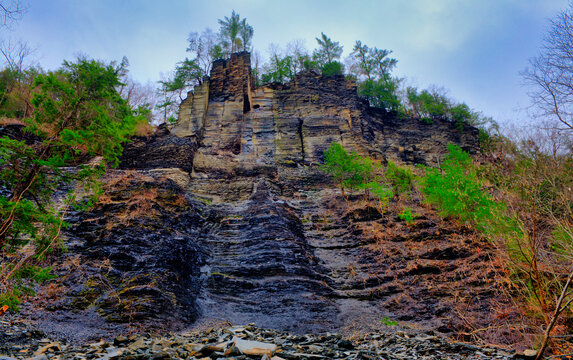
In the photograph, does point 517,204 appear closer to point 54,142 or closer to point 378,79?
point 54,142

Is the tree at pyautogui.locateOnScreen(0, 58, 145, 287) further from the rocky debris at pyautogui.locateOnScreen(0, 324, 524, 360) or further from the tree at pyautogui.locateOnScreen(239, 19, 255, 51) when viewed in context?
the tree at pyautogui.locateOnScreen(239, 19, 255, 51)

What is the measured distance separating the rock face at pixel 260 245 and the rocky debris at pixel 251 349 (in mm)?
1722

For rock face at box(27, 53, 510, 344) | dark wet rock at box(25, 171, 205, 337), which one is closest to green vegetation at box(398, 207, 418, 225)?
rock face at box(27, 53, 510, 344)

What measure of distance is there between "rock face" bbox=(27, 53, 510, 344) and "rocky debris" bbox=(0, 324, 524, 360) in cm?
172

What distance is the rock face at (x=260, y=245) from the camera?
8.28 metres

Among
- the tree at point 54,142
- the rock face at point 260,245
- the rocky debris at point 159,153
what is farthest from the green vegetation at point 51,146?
the rocky debris at point 159,153

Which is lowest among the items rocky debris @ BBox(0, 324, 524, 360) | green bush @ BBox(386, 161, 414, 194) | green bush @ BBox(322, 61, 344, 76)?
rocky debris @ BBox(0, 324, 524, 360)

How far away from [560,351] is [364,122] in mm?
19475

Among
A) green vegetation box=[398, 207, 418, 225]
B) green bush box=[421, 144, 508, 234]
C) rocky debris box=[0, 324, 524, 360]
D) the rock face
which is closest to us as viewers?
rocky debris box=[0, 324, 524, 360]

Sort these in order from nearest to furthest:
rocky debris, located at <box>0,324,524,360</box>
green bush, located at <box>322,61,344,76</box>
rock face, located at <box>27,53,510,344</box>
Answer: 1. rocky debris, located at <box>0,324,524,360</box>
2. rock face, located at <box>27,53,510,344</box>
3. green bush, located at <box>322,61,344,76</box>

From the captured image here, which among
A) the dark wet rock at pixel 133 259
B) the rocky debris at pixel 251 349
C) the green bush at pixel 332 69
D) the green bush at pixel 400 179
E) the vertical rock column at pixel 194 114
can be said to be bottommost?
the rocky debris at pixel 251 349

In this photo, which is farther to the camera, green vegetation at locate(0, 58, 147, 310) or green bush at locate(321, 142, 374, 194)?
green bush at locate(321, 142, 374, 194)

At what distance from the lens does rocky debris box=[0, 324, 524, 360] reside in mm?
4418

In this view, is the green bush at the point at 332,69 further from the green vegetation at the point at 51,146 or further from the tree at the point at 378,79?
the green vegetation at the point at 51,146
